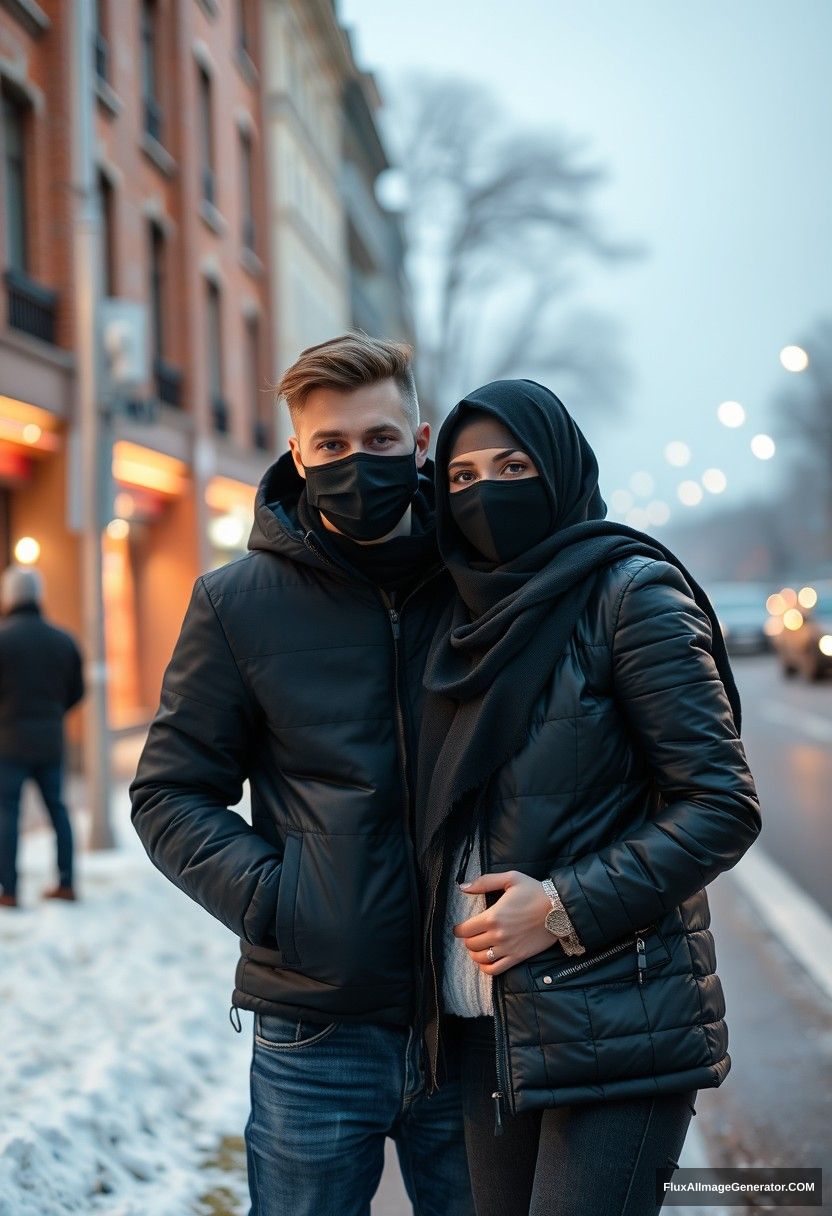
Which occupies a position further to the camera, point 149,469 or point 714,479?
point 714,479

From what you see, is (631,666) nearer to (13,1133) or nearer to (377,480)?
(377,480)

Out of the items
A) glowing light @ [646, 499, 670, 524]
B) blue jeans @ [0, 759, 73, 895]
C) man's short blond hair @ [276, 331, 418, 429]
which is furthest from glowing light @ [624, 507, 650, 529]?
man's short blond hair @ [276, 331, 418, 429]

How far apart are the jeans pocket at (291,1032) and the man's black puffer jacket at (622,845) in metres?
0.35

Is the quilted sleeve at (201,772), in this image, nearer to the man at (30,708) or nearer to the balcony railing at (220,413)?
the man at (30,708)

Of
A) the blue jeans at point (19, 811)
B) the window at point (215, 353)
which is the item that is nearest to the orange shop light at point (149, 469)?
the window at point (215, 353)

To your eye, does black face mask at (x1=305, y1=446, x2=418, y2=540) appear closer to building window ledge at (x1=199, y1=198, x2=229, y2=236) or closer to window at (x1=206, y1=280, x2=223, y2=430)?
building window ledge at (x1=199, y1=198, x2=229, y2=236)

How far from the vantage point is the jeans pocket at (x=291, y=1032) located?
7.60ft

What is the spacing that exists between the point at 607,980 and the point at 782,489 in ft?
331

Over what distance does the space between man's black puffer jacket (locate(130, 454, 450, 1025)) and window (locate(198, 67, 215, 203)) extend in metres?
21.1

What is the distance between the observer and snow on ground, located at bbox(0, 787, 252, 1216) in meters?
3.77

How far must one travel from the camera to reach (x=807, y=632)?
24000 millimetres

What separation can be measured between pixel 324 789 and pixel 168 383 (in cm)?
1808

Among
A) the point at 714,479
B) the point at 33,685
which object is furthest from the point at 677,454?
the point at 33,685

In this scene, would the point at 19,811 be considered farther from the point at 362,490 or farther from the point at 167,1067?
the point at 362,490
